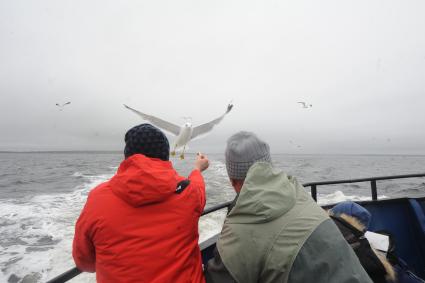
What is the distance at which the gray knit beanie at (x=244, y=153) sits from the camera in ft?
5.23

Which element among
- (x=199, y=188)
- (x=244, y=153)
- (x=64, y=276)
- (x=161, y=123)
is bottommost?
(x=64, y=276)

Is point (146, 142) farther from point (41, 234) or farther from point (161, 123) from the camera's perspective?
point (41, 234)

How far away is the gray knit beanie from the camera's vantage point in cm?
159

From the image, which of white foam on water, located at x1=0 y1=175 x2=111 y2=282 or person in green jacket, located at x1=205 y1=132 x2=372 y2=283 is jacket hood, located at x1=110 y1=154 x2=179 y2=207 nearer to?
person in green jacket, located at x1=205 y1=132 x2=372 y2=283

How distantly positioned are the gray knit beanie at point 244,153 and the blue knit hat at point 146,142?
0.42m

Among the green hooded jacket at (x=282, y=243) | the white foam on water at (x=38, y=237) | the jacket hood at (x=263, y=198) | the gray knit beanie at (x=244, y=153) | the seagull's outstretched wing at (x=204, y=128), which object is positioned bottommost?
the white foam on water at (x=38, y=237)

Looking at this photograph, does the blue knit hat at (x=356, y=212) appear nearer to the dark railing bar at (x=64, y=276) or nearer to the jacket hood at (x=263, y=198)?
the jacket hood at (x=263, y=198)

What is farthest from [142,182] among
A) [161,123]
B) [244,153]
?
[161,123]

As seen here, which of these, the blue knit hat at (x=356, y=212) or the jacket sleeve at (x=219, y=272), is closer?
the jacket sleeve at (x=219, y=272)

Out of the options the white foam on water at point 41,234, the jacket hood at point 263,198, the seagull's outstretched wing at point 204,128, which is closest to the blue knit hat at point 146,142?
the jacket hood at point 263,198

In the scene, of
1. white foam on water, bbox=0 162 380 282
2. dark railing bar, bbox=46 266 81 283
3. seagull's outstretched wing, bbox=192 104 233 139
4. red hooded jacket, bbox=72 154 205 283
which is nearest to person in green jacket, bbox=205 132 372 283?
red hooded jacket, bbox=72 154 205 283

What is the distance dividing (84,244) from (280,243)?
1.06 m

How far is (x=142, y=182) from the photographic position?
1571 millimetres

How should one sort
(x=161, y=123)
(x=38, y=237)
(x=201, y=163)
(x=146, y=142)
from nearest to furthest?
(x=146, y=142) → (x=201, y=163) → (x=38, y=237) → (x=161, y=123)
